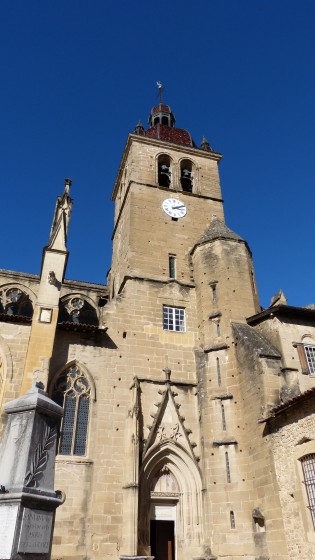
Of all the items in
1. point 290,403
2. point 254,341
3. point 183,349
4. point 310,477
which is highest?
point 183,349

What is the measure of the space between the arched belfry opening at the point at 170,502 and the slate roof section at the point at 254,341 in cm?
411

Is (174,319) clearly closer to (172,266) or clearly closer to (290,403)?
(172,266)

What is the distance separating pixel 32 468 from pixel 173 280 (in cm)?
1301

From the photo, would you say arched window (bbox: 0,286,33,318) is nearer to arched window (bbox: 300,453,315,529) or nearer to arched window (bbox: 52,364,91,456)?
arched window (bbox: 52,364,91,456)

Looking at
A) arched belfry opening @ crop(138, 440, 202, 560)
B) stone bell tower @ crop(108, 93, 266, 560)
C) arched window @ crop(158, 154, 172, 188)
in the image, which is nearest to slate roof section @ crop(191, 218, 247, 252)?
stone bell tower @ crop(108, 93, 266, 560)

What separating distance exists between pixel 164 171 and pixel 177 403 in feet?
43.8

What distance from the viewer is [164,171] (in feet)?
76.5

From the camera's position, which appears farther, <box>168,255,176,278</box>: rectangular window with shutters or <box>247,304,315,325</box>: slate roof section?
<box>168,255,176,278</box>: rectangular window with shutters

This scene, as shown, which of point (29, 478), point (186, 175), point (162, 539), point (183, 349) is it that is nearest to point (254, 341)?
point (183, 349)

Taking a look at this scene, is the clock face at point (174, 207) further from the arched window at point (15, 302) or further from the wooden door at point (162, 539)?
the wooden door at point (162, 539)

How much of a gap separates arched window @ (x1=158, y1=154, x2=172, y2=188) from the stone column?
18.3 meters

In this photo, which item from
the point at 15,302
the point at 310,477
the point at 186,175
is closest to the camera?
the point at 310,477

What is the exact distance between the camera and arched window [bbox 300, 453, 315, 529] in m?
10.4

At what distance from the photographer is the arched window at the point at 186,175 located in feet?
76.1
